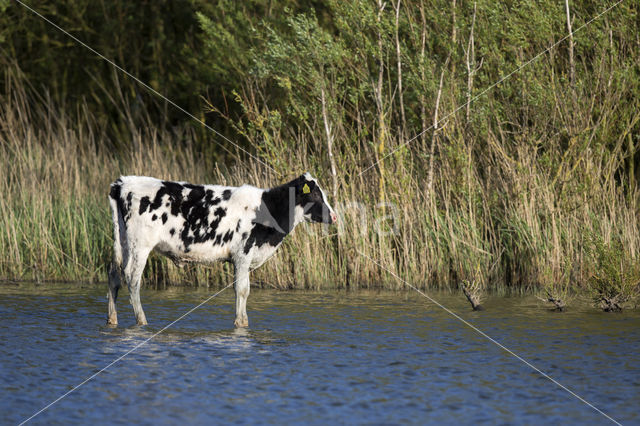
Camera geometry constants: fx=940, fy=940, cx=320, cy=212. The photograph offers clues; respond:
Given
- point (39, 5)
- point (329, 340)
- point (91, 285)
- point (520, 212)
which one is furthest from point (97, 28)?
point (329, 340)

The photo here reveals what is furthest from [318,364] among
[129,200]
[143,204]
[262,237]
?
[129,200]

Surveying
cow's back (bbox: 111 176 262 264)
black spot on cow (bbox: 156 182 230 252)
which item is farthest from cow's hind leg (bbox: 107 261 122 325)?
black spot on cow (bbox: 156 182 230 252)

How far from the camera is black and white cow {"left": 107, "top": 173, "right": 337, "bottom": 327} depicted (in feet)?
33.6

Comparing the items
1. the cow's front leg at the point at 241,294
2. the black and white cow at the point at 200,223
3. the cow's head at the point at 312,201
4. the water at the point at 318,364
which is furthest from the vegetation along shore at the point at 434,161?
the cow's front leg at the point at 241,294

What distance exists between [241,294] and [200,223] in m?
0.91

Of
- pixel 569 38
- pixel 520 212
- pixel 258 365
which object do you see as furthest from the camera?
pixel 569 38

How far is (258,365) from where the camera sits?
8.42 meters

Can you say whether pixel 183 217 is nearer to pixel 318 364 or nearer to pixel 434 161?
pixel 318 364

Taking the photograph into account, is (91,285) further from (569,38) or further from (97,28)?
(97,28)

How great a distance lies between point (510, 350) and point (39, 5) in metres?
20.7

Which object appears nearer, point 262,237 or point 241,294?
point 241,294

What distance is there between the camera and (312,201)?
35.3ft

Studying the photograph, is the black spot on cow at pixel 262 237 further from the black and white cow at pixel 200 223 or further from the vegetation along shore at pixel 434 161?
the vegetation along shore at pixel 434 161

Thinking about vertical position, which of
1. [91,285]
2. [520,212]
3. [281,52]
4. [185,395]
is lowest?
[185,395]
